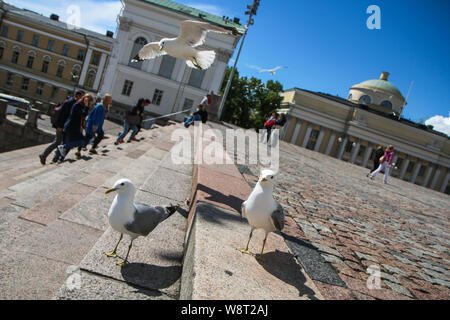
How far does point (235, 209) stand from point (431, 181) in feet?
200

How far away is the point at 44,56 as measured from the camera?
46.5 meters

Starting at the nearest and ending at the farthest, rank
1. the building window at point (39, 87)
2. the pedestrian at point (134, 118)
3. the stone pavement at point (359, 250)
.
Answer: the stone pavement at point (359, 250) < the pedestrian at point (134, 118) < the building window at point (39, 87)

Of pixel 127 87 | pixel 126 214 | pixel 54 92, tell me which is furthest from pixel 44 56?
pixel 126 214

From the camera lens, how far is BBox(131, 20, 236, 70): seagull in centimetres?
394

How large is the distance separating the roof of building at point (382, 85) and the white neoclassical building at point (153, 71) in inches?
1578

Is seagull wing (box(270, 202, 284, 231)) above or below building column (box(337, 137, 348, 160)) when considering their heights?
below

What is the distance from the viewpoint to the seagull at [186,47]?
3941 mm

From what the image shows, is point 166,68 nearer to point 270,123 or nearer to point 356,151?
point 270,123

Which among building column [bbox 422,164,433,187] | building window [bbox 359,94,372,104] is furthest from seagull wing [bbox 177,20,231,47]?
building window [bbox 359,94,372,104]

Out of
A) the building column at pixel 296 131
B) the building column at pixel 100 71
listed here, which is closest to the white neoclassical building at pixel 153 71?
the building column at pixel 100 71

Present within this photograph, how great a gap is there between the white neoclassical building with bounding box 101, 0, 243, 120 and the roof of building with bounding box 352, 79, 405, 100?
4009cm

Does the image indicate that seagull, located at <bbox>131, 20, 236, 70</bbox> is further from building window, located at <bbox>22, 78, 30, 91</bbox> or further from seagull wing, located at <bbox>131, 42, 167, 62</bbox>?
building window, located at <bbox>22, 78, 30, 91</bbox>

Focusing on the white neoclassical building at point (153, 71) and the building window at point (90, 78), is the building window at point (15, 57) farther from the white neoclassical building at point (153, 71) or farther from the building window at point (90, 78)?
the white neoclassical building at point (153, 71)
